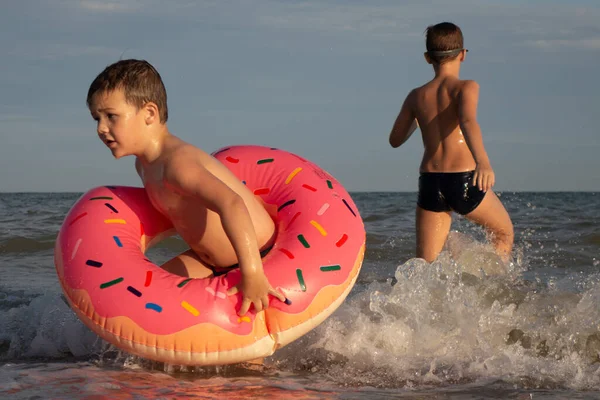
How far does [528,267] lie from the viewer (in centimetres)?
638

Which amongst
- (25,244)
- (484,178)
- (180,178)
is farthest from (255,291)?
(25,244)

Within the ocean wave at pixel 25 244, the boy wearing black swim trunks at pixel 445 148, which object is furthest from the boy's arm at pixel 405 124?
the ocean wave at pixel 25 244

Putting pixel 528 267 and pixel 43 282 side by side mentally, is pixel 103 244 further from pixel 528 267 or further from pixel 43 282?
pixel 528 267

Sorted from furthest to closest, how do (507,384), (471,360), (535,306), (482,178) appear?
(535,306), (482,178), (471,360), (507,384)

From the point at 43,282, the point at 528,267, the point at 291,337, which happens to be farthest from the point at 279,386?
the point at 528,267

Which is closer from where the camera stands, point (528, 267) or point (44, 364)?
point (44, 364)

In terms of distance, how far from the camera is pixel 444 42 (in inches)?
171

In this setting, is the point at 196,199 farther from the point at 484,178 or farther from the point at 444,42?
the point at 444,42

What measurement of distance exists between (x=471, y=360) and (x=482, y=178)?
0.96 metres

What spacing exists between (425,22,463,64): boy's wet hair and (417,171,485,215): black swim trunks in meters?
0.66

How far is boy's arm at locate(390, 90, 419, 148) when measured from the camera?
176 inches

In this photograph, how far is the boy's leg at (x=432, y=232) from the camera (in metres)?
4.41

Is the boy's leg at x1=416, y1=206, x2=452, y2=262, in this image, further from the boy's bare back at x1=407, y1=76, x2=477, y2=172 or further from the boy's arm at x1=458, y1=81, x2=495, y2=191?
the boy's arm at x1=458, y1=81, x2=495, y2=191

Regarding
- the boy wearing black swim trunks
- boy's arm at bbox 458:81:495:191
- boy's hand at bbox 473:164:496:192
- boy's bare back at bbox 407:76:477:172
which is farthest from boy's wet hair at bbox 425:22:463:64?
boy's hand at bbox 473:164:496:192
